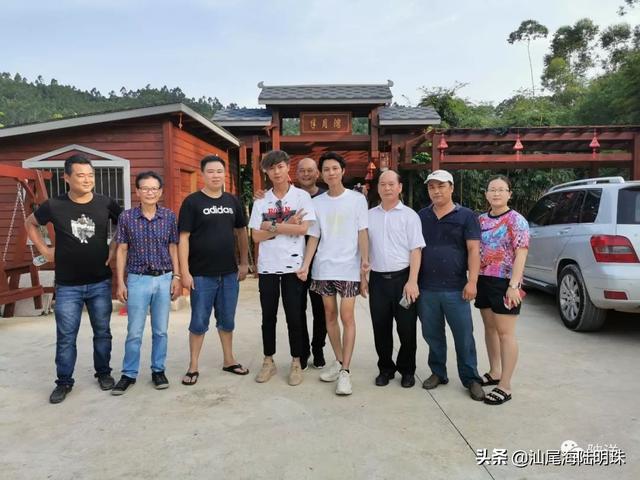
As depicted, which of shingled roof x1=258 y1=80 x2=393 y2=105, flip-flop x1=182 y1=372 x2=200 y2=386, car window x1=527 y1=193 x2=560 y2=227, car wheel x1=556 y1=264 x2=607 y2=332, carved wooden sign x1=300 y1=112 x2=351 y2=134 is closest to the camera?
flip-flop x1=182 y1=372 x2=200 y2=386

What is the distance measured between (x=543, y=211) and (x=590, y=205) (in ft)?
4.16

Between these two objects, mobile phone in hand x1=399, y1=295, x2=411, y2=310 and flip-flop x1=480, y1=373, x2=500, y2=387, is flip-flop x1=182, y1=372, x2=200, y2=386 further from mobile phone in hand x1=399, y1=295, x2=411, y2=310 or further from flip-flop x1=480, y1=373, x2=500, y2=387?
flip-flop x1=480, y1=373, x2=500, y2=387

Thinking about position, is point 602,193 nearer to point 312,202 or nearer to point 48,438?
point 312,202

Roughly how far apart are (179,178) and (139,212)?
3.99 meters

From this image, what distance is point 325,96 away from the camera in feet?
30.2

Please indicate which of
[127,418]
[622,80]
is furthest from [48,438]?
[622,80]

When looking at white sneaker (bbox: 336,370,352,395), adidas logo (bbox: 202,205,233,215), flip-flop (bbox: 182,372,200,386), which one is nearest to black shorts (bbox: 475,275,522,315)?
white sneaker (bbox: 336,370,352,395)

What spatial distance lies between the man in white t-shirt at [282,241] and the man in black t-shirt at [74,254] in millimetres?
1158

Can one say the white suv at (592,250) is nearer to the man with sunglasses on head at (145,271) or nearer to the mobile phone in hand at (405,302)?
the mobile phone in hand at (405,302)

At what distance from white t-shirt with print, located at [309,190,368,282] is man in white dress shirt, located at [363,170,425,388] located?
123mm

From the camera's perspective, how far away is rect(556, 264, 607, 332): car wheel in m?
4.72

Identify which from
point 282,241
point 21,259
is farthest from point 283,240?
point 21,259

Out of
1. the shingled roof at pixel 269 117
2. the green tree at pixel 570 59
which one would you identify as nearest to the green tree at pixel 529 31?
the green tree at pixel 570 59

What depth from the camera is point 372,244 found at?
3379 mm
